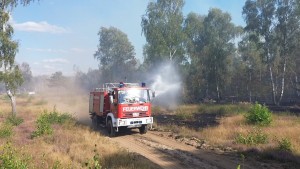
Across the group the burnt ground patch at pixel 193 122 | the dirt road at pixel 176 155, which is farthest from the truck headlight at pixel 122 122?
the burnt ground patch at pixel 193 122

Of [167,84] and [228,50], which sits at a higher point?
[228,50]

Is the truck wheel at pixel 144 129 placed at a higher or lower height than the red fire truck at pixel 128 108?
lower

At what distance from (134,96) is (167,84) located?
28532mm

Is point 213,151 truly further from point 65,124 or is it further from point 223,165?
point 65,124

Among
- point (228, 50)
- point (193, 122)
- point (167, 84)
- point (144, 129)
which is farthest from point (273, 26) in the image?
point (144, 129)

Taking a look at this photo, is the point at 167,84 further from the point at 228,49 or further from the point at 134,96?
the point at 134,96

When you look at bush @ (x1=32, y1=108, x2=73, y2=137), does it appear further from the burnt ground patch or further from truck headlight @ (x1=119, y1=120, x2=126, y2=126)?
the burnt ground patch

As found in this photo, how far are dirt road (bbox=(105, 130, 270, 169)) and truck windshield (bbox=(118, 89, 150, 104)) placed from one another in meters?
2.25

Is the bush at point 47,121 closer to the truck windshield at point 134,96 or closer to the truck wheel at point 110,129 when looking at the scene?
the truck wheel at point 110,129

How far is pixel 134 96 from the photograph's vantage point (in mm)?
18062

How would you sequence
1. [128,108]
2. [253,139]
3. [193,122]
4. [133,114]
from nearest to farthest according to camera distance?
[253,139]
[128,108]
[133,114]
[193,122]

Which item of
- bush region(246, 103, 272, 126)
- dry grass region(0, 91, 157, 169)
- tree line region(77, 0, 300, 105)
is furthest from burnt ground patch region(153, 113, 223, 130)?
tree line region(77, 0, 300, 105)

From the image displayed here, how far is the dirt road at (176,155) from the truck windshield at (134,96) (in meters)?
2.25

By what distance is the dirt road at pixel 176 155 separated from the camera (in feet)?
37.2
